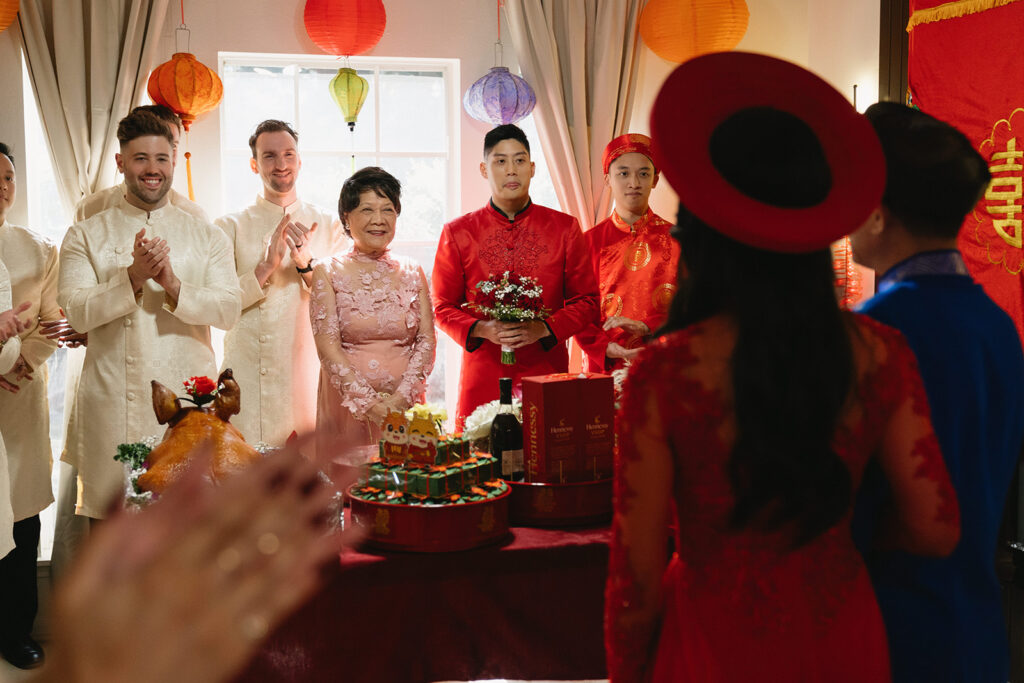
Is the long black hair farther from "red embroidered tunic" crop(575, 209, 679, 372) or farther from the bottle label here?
"red embroidered tunic" crop(575, 209, 679, 372)

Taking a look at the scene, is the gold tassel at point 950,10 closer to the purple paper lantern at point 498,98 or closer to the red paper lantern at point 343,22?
the purple paper lantern at point 498,98

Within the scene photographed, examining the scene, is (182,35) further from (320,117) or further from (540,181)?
(540,181)

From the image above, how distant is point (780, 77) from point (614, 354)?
2.09 m

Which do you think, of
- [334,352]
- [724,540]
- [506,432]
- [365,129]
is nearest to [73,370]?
[334,352]

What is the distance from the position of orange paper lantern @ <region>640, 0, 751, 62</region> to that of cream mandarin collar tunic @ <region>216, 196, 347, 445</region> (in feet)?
5.97

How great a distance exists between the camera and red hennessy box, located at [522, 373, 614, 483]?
7.01 feet

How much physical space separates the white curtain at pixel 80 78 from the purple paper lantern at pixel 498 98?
1504 millimetres

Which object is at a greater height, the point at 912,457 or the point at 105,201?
the point at 105,201

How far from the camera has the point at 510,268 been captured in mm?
3584

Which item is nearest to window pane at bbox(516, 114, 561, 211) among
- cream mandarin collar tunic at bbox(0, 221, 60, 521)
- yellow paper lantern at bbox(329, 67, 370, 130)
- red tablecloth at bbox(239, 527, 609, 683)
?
yellow paper lantern at bbox(329, 67, 370, 130)

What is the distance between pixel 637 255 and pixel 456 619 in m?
2.08

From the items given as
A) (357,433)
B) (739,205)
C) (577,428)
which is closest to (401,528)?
(577,428)

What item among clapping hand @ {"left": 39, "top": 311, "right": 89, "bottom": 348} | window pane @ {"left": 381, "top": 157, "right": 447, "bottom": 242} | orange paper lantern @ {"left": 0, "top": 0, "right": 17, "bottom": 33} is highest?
orange paper lantern @ {"left": 0, "top": 0, "right": 17, "bottom": 33}

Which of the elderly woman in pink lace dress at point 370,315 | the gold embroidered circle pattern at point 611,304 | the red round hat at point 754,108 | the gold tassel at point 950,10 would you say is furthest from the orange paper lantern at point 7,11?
the gold tassel at point 950,10
